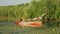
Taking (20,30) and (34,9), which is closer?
(20,30)

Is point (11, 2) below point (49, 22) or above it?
above

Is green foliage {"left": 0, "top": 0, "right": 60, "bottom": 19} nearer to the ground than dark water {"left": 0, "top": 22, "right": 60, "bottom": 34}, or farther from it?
farther from it

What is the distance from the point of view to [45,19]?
132 inches

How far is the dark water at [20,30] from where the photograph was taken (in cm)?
293

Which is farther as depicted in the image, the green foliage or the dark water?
the green foliage

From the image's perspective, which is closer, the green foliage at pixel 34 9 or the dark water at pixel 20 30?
the dark water at pixel 20 30

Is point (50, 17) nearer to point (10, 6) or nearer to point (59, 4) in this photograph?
point (59, 4)

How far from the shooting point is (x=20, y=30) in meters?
3.05

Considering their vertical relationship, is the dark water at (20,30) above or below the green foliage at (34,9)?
below

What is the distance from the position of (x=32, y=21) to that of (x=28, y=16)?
0.28 meters

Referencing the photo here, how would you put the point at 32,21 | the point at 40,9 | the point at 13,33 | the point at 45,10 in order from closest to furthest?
the point at 13,33
the point at 32,21
the point at 45,10
the point at 40,9

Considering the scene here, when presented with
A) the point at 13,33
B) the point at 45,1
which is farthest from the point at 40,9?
the point at 13,33

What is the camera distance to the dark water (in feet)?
9.61

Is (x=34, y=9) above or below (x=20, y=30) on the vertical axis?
above
